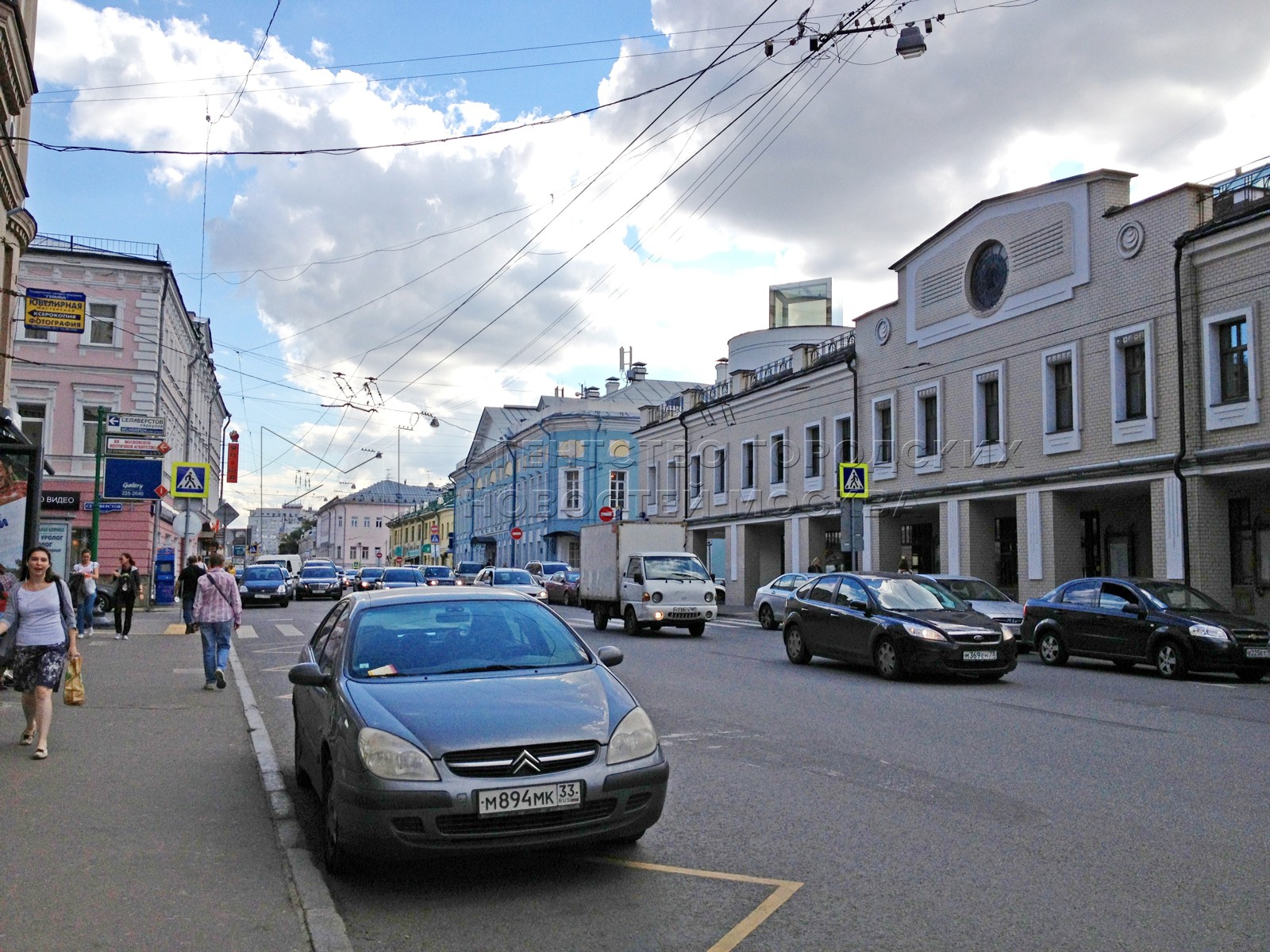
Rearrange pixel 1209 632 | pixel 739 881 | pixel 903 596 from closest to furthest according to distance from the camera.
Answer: pixel 739 881 → pixel 1209 632 → pixel 903 596

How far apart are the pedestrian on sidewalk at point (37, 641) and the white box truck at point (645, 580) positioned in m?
16.0

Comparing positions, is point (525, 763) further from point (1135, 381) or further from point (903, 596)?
point (1135, 381)

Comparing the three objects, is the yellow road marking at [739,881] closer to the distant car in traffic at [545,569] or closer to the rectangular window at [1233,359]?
the rectangular window at [1233,359]

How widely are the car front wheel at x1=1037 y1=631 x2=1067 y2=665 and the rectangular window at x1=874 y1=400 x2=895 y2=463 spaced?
47.6 feet

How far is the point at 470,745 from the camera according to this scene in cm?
522

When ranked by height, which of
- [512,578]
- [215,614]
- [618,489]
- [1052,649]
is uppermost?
[618,489]

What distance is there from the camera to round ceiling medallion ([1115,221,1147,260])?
2317 cm

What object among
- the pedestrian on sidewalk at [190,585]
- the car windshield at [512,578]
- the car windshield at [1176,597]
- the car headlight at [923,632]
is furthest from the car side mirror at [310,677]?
the car windshield at [512,578]

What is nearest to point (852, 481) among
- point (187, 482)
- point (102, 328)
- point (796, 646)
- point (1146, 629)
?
point (796, 646)

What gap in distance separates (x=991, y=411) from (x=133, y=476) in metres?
24.8

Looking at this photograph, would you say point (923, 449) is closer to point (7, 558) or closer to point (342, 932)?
point (7, 558)

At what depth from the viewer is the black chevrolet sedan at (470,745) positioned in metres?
5.14

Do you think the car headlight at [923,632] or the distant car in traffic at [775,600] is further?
the distant car in traffic at [775,600]

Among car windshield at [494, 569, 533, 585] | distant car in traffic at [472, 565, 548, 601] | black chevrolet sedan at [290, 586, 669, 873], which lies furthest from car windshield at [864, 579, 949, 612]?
car windshield at [494, 569, 533, 585]
